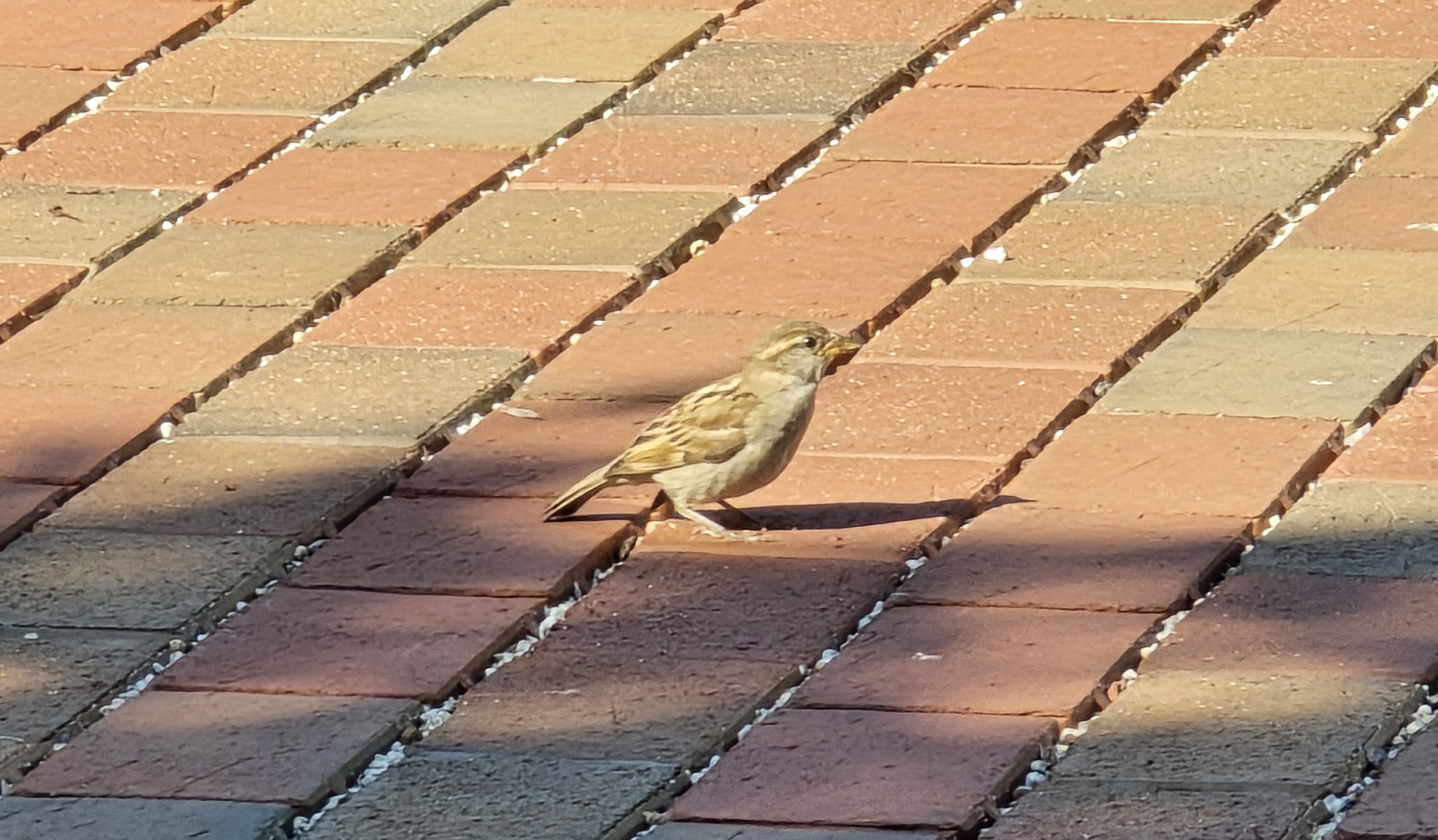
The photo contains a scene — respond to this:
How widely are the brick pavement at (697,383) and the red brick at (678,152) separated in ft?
0.06

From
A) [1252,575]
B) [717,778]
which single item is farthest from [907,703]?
[1252,575]

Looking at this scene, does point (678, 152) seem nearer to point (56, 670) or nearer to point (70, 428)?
point (70, 428)

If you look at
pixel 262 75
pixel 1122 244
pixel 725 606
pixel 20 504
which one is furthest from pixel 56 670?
pixel 262 75

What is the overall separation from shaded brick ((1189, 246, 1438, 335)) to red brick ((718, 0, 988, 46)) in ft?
5.85

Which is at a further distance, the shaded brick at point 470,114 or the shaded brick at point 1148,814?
the shaded brick at point 470,114

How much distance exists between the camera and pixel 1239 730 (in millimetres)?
4156

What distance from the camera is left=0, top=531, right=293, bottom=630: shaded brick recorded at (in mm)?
4691

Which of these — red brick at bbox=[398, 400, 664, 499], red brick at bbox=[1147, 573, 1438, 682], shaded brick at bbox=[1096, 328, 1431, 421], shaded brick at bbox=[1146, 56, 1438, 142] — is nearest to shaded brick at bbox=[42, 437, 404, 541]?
red brick at bbox=[398, 400, 664, 499]

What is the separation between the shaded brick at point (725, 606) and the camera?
4543mm

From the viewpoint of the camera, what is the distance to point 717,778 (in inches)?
161

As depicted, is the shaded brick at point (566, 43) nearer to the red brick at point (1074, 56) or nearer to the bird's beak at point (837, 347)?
the red brick at point (1074, 56)

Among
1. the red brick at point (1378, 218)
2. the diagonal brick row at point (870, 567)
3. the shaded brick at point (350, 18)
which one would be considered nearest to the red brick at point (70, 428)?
the diagonal brick row at point (870, 567)

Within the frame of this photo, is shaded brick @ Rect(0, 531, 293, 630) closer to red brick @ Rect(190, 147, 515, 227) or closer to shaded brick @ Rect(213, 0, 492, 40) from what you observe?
red brick @ Rect(190, 147, 515, 227)

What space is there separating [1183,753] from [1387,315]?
197cm
